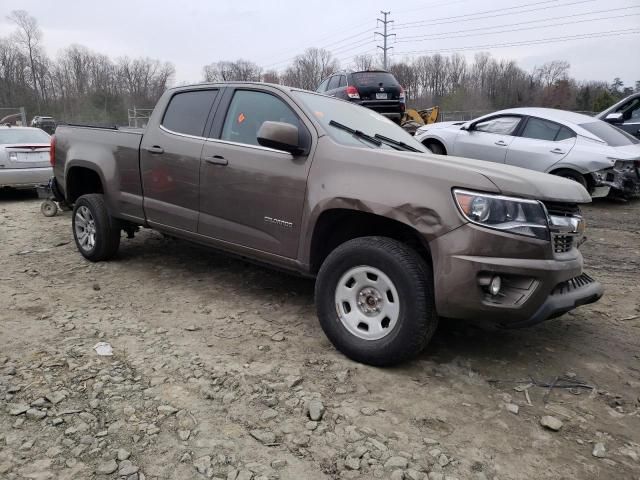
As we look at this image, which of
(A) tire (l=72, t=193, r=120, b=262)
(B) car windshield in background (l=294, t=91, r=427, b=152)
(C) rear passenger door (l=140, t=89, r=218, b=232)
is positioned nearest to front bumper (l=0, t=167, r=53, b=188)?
(A) tire (l=72, t=193, r=120, b=262)

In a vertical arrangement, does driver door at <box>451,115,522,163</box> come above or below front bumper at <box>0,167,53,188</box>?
above

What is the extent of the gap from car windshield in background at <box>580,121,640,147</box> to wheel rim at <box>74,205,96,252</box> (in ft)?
24.3

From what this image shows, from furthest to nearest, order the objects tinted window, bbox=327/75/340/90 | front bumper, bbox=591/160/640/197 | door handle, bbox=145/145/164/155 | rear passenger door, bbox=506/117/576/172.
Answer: tinted window, bbox=327/75/340/90 → rear passenger door, bbox=506/117/576/172 → front bumper, bbox=591/160/640/197 → door handle, bbox=145/145/164/155

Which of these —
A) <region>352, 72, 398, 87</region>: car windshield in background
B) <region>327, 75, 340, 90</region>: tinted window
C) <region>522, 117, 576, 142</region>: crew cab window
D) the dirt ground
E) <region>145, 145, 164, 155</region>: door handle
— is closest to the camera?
the dirt ground

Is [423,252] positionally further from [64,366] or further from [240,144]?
[64,366]

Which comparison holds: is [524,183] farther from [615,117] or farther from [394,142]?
[615,117]

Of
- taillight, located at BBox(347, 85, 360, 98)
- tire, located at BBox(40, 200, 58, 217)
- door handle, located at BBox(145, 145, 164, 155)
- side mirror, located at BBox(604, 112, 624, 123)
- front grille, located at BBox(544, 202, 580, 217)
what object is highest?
taillight, located at BBox(347, 85, 360, 98)

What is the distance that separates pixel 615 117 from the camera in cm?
983

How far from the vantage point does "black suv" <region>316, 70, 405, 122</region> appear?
13.1m

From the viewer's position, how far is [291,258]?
362cm

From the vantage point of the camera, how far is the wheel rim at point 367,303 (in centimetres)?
309

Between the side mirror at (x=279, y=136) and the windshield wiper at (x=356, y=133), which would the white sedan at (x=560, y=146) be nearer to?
the windshield wiper at (x=356, y=133)

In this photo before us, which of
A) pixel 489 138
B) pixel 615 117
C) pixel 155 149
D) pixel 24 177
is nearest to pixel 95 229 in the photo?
pixel 155 149

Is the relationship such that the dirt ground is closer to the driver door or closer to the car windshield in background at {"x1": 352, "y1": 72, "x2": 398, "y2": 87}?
the driver door
